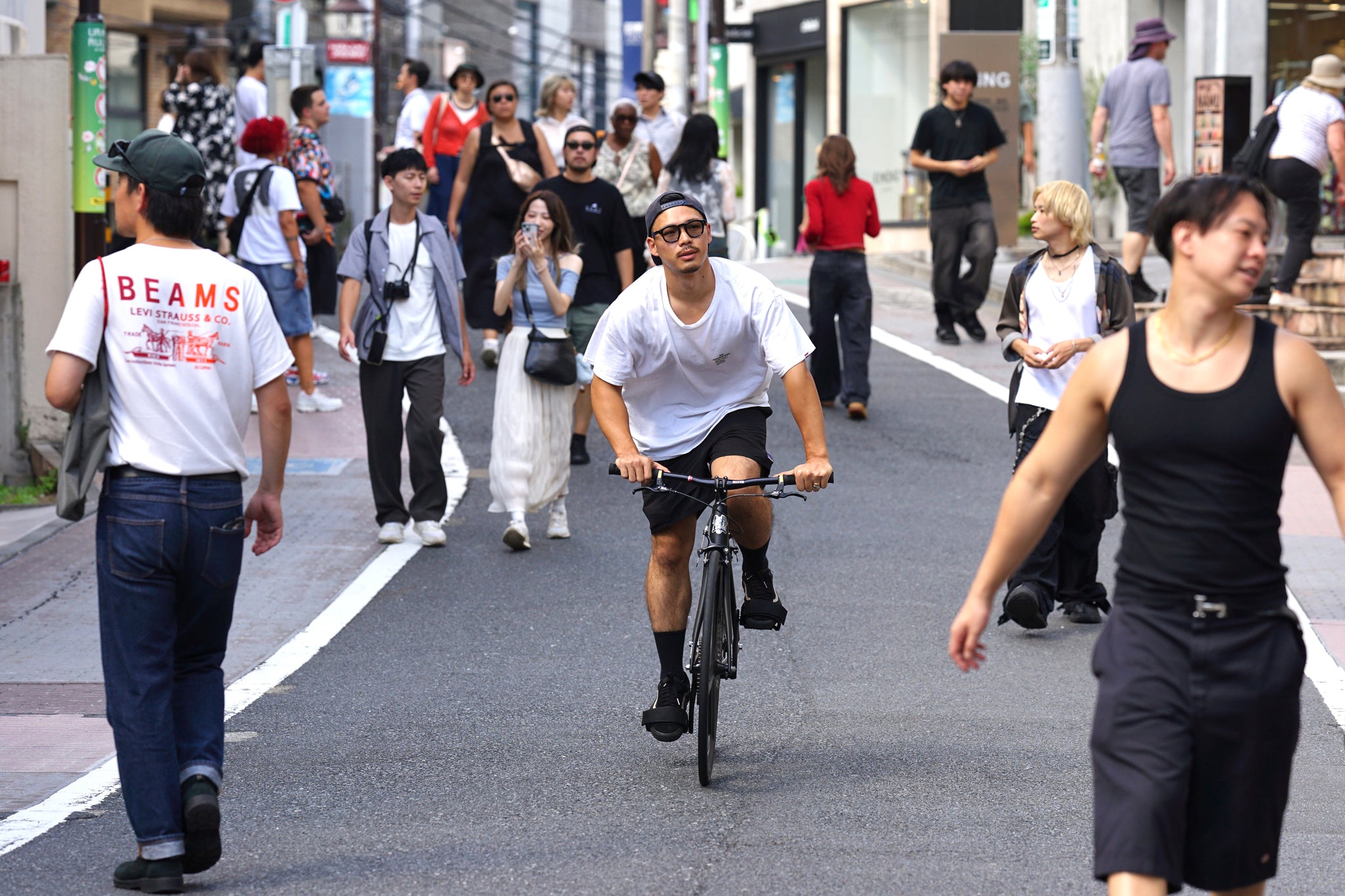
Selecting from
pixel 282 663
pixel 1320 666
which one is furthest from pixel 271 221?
pixel 1320 666

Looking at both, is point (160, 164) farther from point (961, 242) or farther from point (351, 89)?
point (351, 89)

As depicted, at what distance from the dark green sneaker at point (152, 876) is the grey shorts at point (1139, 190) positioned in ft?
38.4

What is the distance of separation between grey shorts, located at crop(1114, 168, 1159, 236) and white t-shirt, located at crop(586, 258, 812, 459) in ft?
31.2

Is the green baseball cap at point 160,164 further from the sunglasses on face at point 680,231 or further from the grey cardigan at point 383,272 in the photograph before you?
the grey cardigan at point 383,272

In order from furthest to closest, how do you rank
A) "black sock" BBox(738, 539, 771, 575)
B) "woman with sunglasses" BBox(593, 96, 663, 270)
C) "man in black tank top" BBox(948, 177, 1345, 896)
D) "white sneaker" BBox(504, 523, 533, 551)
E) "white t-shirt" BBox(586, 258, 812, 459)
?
1. "woman with sunglasses" BBox(593, 96, 663, 270)
2. "white sneaker" BBox(504, 523, 533, 551)
3. "black sock" BBox(738, 539, 771, 575)
4. "white t-shirt" BBox(586, 258, 812, 459)
5. "man in black tank top" BBox(948, 177, 1345, 896)

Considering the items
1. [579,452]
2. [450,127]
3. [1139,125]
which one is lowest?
[579,452]

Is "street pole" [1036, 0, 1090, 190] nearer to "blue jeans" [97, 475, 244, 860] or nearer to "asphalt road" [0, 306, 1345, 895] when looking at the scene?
"asphalt road" [0, 306, 1345, 895]

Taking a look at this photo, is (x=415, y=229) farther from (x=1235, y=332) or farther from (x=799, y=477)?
(x=1235, y=332)

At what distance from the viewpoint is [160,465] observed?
483cm

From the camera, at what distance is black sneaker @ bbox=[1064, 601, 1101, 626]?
26.8ft

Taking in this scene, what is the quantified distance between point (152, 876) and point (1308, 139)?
11.2 metres

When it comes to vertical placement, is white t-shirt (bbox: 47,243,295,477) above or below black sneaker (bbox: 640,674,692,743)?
above

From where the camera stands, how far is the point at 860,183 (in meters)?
12.6

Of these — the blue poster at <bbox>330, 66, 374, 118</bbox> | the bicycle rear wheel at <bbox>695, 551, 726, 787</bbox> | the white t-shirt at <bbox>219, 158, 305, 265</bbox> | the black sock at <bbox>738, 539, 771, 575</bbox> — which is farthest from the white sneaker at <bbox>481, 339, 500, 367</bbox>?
the blue poster at <bbox>330, 66, 374, 118</bbox>
